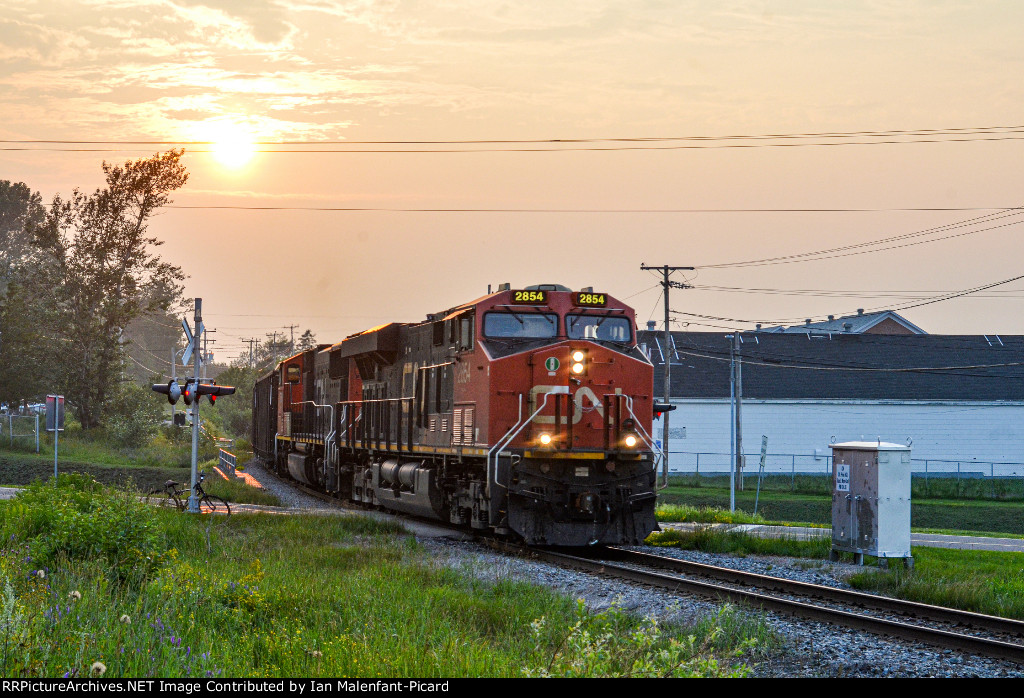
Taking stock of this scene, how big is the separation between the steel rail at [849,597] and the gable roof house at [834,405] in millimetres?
41570

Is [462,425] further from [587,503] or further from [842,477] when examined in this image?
[842,477]

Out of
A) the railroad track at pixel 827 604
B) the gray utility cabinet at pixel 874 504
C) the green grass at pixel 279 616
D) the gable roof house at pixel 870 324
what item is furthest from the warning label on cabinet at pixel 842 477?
the gable roof house at pixel 870 324

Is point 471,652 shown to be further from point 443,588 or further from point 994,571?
point 994,571

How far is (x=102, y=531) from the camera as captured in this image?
13.0 m

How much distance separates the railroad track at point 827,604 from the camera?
10148 millimetres

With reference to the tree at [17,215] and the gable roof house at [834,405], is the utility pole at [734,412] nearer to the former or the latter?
the gable roof house at [834,405]

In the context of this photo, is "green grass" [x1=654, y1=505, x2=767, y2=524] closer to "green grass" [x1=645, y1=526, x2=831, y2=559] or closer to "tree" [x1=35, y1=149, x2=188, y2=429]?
"green grass" [x1=645, y1=526, x2=831, y2=559]

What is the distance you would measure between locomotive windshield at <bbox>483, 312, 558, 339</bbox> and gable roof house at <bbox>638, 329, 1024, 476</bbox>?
131 feet

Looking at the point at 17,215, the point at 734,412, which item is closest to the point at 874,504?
the point at 734,412

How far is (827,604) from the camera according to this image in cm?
1273

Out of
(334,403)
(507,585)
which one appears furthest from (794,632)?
(334,403)

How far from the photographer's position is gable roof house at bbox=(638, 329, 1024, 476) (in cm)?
5812

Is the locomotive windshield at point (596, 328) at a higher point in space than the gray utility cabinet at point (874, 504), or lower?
higher
